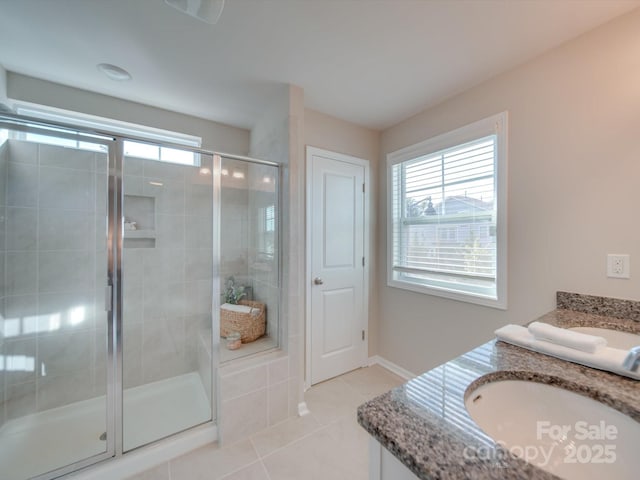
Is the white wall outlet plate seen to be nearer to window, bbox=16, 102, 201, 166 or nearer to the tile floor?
the tile floor

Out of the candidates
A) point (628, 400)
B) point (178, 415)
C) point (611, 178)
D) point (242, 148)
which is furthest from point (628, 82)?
point (178, 415)

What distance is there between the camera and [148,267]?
7.30 feet

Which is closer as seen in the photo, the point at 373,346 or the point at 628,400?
the point at 628,400

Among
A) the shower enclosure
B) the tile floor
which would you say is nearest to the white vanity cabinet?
the tile floor

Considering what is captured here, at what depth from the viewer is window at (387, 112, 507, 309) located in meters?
1.75

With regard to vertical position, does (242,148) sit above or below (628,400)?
above

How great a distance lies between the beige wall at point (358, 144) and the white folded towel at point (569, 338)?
5.62ft

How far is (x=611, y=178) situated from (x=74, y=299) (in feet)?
11.7

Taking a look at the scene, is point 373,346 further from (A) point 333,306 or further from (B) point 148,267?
(B) point 148,267

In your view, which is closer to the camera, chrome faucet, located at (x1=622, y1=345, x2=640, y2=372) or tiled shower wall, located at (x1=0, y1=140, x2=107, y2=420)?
chrome faucet, located at (x1=622, y1=345, x2=640, y2=372)

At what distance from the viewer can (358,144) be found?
2539 millimetres

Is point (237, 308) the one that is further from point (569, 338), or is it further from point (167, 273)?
point (569, 338)

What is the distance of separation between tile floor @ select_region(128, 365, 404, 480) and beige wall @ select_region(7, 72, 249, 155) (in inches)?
98.5

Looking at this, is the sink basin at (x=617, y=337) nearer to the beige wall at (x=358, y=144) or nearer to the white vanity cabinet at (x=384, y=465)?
the white vanity cabinet at (x=384, y=465)
